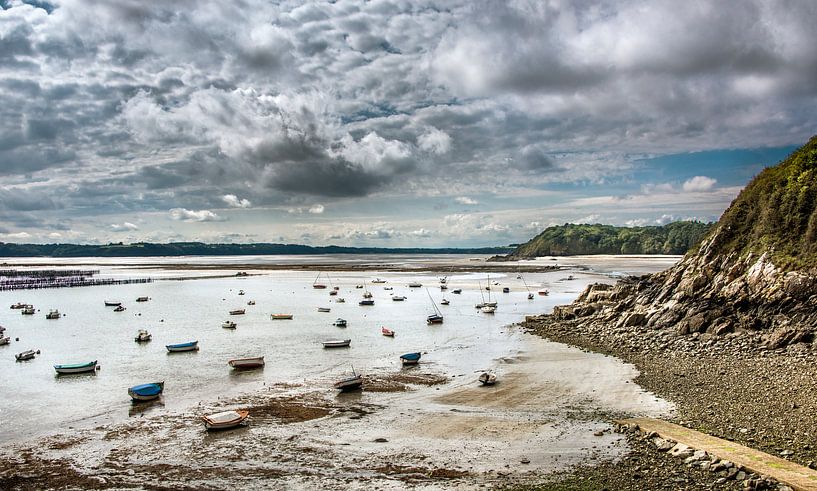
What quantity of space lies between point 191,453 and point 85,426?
24.8 ft

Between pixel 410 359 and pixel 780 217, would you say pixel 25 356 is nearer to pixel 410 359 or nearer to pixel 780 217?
pixel 410 359

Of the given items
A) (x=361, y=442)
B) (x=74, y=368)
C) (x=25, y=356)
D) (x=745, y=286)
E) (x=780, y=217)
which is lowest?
(x=361, y=442)

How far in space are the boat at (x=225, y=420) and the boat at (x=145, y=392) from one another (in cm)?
624

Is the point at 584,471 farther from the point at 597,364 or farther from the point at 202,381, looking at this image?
the point at 202,381

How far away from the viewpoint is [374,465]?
19.5 metres

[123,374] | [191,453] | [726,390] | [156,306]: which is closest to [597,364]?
[726,390]

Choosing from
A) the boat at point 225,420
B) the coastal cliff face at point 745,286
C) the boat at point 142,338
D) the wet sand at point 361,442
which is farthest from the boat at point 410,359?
the boat at point 142,338

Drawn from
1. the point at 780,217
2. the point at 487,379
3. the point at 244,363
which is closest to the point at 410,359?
the point at 487,379

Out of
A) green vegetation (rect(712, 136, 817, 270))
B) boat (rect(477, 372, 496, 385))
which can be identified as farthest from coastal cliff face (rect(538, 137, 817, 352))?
boat (rect(477, 372, 496, 385))

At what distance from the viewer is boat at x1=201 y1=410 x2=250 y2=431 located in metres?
23.5

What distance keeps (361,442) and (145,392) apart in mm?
13780

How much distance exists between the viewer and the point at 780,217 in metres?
41.6

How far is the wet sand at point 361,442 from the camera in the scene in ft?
61.0

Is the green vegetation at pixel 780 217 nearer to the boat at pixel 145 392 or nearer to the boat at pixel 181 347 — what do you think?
the boat at pixel 145 392
